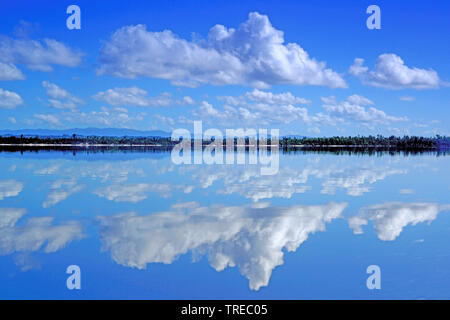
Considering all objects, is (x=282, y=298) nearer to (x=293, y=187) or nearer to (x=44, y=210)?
(x=44, y=210)

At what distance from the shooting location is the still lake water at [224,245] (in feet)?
29.7

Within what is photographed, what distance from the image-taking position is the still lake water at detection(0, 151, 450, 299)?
9047 mm

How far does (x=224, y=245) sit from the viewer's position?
1174cm

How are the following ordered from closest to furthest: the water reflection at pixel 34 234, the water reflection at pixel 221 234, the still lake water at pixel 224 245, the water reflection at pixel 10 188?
the still lake water at pixel 224 245 < the water reflection at pixel 221 234 < the water reflection at pixel 34 234 < the water reflection at pixel 10 188

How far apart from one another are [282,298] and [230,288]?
1005mm
